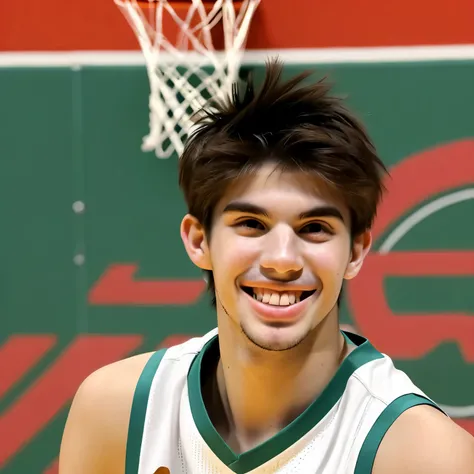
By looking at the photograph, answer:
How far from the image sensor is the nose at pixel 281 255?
1089 millimetres

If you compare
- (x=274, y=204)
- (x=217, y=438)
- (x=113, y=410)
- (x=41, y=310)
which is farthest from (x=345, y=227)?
(x=41, y=310)

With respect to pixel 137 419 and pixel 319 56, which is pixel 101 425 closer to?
pixel 137 419

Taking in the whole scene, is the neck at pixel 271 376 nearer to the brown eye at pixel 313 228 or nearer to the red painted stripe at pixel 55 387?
the brown eye at pixel 313 228

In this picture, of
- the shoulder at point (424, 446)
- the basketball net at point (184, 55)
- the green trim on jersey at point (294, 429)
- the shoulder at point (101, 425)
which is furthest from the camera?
the basketball net at point (184, 55)

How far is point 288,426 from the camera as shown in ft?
3.92

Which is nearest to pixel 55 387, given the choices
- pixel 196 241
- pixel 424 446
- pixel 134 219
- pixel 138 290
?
pixel 138 290

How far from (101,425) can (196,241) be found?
1.21ft

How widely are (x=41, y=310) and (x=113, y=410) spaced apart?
1.02 m

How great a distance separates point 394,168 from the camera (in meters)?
2.15

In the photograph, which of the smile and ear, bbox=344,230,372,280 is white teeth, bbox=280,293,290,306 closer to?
the smile

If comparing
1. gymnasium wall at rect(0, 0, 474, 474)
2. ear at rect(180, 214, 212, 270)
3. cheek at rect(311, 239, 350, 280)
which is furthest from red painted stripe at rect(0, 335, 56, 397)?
cheek at rect(311, 239, 350, 280)

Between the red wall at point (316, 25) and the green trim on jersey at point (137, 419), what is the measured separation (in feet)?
3.87

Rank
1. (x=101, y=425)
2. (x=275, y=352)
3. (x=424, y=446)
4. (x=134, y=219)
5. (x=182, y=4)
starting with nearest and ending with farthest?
(x=424, y=446) → (x=275, y=352) → (x=101, y=425) → (x=182, y=4) → (x=134, y=219)

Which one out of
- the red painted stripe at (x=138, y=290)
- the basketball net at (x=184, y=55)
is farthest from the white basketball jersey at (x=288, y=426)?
the basketball net at (x=184, y=55)
